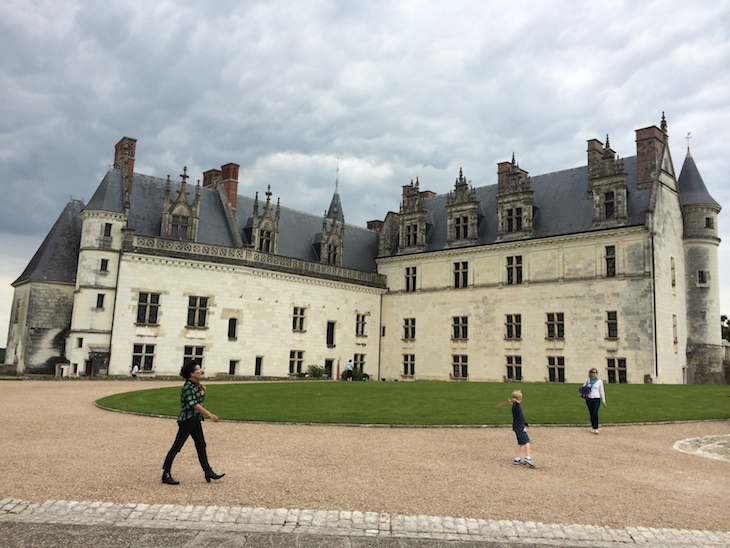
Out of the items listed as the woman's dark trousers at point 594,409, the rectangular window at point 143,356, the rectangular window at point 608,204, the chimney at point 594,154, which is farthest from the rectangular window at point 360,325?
the woman's dark trousers at point 594,409

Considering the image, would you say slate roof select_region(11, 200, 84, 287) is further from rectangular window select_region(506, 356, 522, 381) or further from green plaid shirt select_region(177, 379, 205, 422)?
green plaid shirt select_region(177, 379, 205, 422)

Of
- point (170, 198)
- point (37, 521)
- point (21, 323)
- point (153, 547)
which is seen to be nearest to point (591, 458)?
point (153, 547)

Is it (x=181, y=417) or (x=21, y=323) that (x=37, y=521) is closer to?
(x=181, y=417)

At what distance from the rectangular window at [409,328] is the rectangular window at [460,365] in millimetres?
3462

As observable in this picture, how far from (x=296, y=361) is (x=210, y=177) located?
13692 millimetres

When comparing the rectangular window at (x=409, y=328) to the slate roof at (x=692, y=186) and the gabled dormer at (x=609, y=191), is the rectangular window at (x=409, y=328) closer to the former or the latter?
the gabled dormer at (x=609, y=191)

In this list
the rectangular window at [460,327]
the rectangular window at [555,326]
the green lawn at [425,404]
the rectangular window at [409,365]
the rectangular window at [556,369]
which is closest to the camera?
the green lawn at [425,404]

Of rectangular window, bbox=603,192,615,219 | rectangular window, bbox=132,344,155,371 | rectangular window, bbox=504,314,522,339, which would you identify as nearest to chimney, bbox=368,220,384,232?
rectangular window, bbox=504,314,522,339

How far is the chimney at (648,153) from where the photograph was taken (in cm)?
3183

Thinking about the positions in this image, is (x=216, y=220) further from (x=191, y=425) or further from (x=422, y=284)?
(x=191, y=425)

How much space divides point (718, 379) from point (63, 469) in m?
33.6

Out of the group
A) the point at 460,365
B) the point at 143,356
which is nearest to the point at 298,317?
the point at 143,356

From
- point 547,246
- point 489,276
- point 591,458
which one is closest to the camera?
point 591,458

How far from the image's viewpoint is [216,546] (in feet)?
19.4
